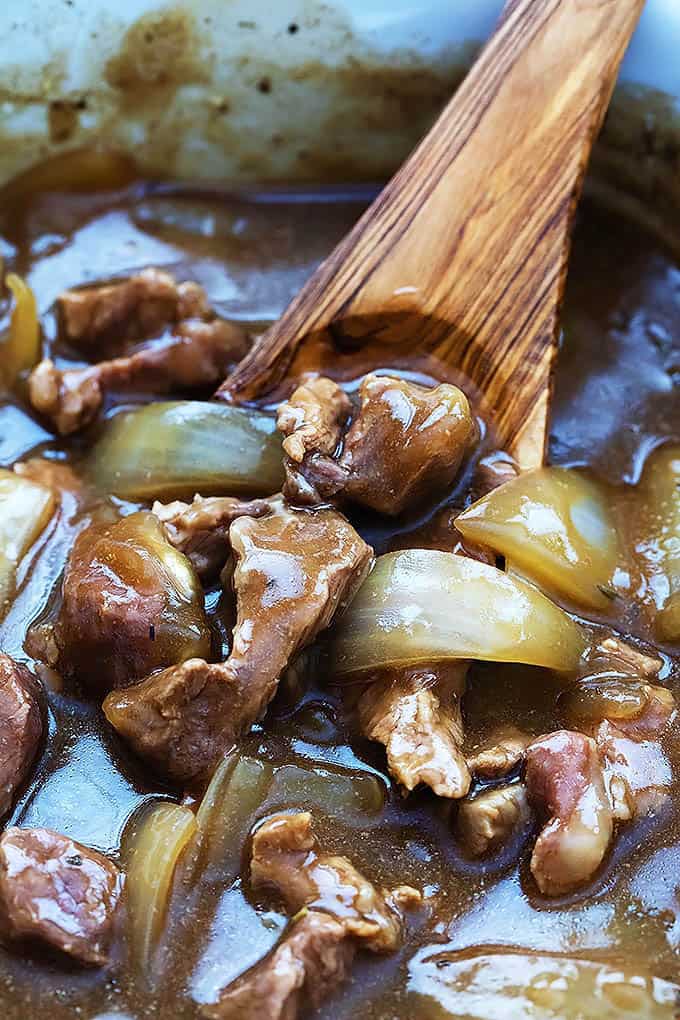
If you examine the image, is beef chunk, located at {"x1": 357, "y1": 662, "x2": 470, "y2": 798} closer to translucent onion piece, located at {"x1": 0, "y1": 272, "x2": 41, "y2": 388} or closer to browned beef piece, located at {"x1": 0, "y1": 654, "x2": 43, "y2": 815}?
browned beef piece, located at {"x1": 0, "y1": 654, "x2": 43, "y2": 815}

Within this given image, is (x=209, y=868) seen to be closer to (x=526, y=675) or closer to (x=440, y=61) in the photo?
(x=526, y=675)

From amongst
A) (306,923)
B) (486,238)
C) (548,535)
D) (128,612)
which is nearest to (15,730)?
(128,612)

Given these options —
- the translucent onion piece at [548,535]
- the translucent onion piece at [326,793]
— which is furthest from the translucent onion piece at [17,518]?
the translucent onion piece at [548,535]

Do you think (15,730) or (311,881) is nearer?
(311,881)

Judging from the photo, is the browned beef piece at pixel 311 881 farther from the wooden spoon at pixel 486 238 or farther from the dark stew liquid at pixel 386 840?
the wooden spoon at pixel 486 238

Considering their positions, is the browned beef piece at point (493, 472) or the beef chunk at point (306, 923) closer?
the beef chunk at point (306, 923)

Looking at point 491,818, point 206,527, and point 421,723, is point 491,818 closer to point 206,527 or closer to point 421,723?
point 421,723
